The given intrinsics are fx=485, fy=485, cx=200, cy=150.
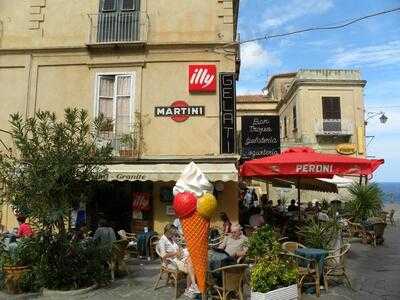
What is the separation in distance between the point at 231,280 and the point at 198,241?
3.12 feet

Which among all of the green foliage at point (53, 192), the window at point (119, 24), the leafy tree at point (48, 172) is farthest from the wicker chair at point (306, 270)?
the window at point (119, 24)

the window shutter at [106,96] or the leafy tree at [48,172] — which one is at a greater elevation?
the window shutter at [106,96]

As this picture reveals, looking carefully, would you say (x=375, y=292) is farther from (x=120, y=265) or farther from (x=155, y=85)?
(x=155, y=85)

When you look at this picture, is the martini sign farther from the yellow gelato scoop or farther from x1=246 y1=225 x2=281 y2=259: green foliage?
the yellow gelato scoop

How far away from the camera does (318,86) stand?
33594mm

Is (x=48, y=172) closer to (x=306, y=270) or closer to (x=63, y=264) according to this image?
(x=63, y=264)

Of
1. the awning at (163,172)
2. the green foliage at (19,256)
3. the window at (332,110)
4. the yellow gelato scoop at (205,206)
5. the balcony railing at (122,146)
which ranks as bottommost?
the green foliage at (19,256)

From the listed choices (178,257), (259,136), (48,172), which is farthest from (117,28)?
(178,257)

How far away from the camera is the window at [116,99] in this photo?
1597 cm

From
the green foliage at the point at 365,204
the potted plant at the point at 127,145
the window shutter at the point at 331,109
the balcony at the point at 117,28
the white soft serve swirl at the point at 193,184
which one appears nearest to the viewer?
the white soft serve swirl at the point at 193,184

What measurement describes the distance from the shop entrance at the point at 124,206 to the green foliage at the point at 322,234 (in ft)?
21.5

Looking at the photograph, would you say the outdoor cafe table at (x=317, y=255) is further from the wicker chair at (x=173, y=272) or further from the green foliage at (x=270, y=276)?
the wicker chair at (x=173, y=272)

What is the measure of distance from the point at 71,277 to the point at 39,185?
1.90 metres

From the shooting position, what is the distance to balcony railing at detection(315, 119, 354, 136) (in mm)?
32594
